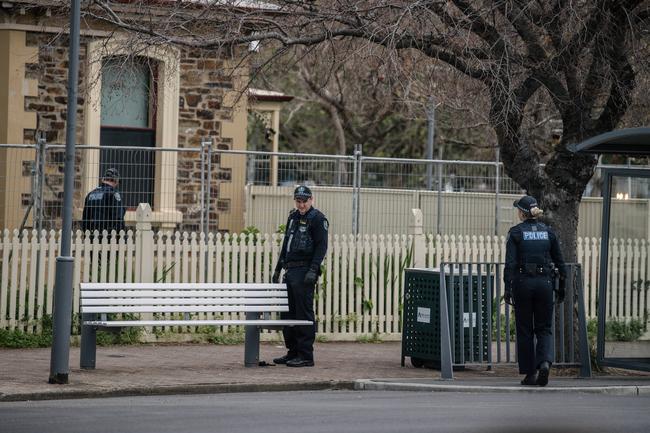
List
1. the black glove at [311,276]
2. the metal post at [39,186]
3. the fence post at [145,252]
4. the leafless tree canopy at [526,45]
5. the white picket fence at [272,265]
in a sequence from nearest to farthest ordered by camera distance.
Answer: the leafless tree canopy at [526,45] → the black glove at [311,276] → the white picket fence at [272,265] → the fence post at [145,252] → the metal post at [39,186]

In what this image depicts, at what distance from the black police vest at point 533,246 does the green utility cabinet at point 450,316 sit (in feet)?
3.11

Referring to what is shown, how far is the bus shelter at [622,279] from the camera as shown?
13.3 m

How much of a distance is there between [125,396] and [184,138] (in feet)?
32.6

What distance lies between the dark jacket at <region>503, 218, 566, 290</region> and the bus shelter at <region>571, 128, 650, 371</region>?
0.99 metres

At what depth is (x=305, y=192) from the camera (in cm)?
1423

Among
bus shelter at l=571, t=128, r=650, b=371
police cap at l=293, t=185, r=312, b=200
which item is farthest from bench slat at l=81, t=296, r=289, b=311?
bus shelter at l=571, t=128, r=650, b=371

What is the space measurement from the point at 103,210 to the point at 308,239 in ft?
12.9

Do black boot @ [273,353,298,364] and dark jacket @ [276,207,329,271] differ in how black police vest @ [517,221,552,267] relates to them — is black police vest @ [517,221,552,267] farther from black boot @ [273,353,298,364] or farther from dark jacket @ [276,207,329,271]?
black boot @ [273,353,298,364]

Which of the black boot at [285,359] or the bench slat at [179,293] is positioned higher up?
the bench slat at [179,293]

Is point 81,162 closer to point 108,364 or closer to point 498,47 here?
point 108,364

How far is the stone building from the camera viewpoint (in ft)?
61.5

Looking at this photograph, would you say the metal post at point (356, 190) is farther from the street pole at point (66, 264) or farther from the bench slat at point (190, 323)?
the street pole at point (66, 264)

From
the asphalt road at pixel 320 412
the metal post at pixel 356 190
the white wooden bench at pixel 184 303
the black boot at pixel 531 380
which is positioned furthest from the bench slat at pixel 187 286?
the metal post at pixel 356 190

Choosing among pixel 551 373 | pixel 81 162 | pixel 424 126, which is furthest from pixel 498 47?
pixel 424 126
